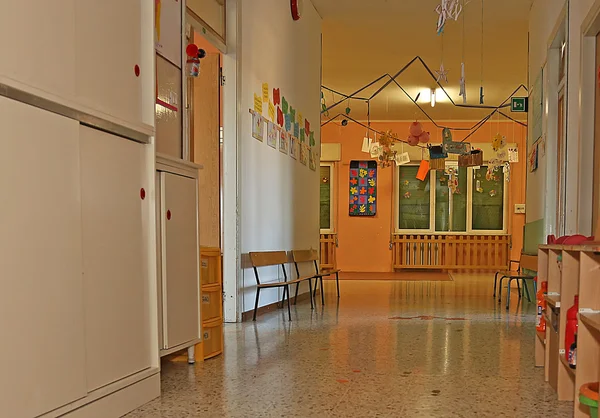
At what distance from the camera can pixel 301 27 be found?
7.49 m

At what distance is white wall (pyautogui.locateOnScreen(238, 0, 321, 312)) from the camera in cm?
558

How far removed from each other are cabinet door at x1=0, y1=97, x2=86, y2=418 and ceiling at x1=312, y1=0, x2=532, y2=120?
5.68 metres

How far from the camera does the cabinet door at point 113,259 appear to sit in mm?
2426

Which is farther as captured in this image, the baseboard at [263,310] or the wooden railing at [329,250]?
the wooden railing at [329,250]

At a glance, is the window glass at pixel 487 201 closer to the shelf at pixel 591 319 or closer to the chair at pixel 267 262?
the chair at pixel 267 262

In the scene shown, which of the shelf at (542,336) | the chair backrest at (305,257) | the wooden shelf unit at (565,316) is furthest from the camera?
the chair backrest at (305,257)

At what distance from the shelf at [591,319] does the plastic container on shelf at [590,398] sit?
0.23 m

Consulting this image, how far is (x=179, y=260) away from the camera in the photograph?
3.33 metres

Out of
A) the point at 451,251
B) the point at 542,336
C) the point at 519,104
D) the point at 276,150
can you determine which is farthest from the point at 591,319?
the point at 451,251

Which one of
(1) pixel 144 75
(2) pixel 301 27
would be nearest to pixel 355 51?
(2) pixel 301 27

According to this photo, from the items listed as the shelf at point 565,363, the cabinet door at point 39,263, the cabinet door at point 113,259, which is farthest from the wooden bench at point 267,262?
the cabinet door at point 39,263

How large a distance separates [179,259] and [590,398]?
6.90 ft

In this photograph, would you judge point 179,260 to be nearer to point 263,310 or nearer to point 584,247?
point 584,247

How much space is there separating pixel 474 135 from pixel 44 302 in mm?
13520
